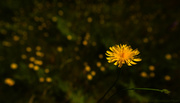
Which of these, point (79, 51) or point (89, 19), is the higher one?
point (89, 19)

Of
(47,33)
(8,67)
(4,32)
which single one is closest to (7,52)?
(8,67)

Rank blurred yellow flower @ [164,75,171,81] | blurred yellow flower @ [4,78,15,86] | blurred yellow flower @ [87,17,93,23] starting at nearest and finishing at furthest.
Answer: blurred yellow flower @ [4,78,15,86], blurred yellow flower @ [164,75,171,81], blurred yellow flower @ [87,17,93,23]

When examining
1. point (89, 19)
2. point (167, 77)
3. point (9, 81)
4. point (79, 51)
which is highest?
point (89, 19)

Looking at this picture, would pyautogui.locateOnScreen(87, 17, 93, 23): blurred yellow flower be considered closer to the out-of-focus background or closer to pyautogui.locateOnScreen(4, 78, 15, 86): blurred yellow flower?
the out-of-focus background

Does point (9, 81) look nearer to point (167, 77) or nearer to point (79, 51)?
point (79, 51)

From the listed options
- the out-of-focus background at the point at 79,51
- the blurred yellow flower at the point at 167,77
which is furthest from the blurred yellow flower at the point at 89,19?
the blurred yellow flower at the point at 167,77

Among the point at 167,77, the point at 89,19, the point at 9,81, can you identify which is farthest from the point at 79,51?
the point at 167,77

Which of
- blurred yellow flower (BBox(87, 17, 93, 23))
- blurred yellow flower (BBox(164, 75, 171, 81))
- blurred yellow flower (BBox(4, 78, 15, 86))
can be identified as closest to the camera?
blurred yellow flower (BBox(4, 78, 15, 86))

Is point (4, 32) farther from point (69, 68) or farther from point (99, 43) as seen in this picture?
point (99, 43)

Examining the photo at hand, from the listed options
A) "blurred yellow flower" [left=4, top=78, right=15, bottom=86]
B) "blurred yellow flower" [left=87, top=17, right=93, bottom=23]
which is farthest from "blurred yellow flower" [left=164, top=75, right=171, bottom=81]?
"blurred yellow flower" [left=4, top=78, right=15, bottom=86]
